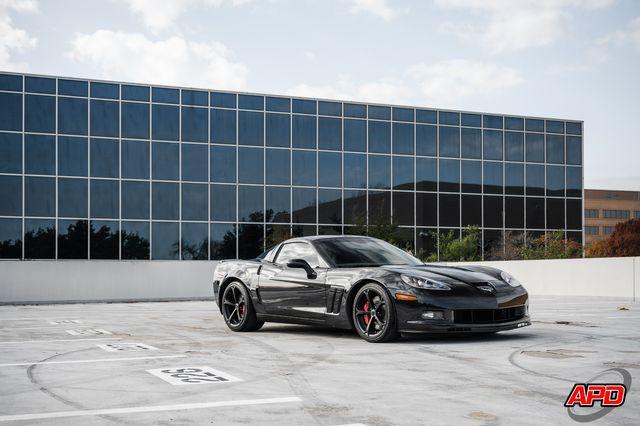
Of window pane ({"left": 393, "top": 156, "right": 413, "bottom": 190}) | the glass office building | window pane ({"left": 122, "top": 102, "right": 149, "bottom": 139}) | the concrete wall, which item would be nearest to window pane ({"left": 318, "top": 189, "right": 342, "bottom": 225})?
the glass office building

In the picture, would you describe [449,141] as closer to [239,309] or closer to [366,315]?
[239,309]

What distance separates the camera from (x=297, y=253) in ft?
37.7

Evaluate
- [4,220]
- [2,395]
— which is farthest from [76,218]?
[2,395]

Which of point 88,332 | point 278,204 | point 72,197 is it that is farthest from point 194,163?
point 88,332

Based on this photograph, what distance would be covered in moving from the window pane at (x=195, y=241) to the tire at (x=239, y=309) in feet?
92.4

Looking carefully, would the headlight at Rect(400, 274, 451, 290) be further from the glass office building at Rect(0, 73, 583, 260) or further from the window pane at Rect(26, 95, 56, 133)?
the window pane at Rect(26, 95, 56, 133)

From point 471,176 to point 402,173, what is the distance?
4488 mm

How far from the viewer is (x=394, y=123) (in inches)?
1790

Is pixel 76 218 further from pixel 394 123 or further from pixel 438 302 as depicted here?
pixel 438 302

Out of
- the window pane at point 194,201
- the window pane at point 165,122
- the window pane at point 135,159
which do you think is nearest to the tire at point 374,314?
the window pane at point 135,159

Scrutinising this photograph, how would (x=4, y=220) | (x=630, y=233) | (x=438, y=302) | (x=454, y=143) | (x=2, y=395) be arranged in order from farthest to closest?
1. (x=630, y=233)
2. (x=454, y=143)
3. (x=4, y=220)
4. (x=438, y=302)
5. (x=2, y=395)

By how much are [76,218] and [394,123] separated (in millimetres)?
17688

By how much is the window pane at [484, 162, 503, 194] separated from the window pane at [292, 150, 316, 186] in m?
10.7

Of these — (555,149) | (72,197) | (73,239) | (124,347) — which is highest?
(555,149)
